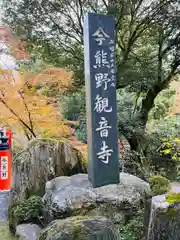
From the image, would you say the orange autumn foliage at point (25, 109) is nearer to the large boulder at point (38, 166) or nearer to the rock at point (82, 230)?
the large boulder at point (38, 166)

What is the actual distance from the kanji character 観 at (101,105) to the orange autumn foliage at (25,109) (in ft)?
5.80

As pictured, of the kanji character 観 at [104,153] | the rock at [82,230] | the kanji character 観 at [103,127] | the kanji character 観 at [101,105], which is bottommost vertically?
the rock at [82,230]

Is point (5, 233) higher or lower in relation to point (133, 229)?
lower

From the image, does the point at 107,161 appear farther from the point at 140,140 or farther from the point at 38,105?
the point at 140,140

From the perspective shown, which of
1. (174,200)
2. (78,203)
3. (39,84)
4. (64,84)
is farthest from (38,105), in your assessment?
(174,200)

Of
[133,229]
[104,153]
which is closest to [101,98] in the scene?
[104,153]

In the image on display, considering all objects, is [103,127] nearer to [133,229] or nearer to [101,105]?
[101,105]

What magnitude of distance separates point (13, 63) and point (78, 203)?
3.86 metres

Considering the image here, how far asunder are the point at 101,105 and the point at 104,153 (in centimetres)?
66

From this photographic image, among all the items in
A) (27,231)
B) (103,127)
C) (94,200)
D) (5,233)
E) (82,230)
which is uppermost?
(103,127)

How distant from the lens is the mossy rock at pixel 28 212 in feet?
13.0

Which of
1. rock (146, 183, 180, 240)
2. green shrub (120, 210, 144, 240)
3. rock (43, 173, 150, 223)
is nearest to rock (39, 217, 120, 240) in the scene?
rock (146, 183, 180, 240)

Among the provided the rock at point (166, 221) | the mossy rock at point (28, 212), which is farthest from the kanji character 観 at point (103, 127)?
the rock at point (166, 221)

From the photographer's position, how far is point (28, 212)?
13.0 feet
